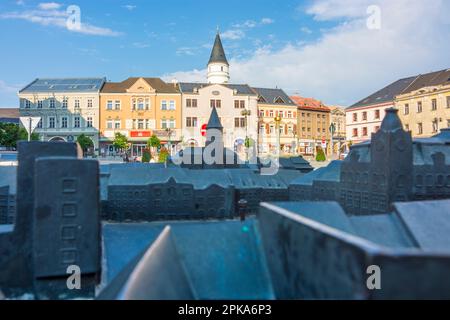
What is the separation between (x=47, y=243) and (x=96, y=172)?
268 cm

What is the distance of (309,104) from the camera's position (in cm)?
8044

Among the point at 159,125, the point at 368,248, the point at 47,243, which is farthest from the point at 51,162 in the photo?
the point at 159,125

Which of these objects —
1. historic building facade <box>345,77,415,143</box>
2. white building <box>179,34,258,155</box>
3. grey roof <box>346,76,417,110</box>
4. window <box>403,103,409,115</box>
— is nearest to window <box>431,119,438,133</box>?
window <box>403,103,409,115</box>

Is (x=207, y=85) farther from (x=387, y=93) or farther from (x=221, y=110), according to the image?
(x=387, y=93)

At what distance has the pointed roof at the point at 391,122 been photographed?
53.2 ft

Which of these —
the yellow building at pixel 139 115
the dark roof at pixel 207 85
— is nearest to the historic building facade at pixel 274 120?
the dark roof at pixel 207 85

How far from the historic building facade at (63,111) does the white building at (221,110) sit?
54.6ft

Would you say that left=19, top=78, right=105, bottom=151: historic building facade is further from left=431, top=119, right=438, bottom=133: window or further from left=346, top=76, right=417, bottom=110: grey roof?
left=431, top=119, right=438, bottom=133: window

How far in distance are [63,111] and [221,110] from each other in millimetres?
29187

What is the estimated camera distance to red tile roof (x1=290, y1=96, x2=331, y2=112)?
255 ft

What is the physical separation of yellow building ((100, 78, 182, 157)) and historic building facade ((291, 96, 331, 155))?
27455 mm
